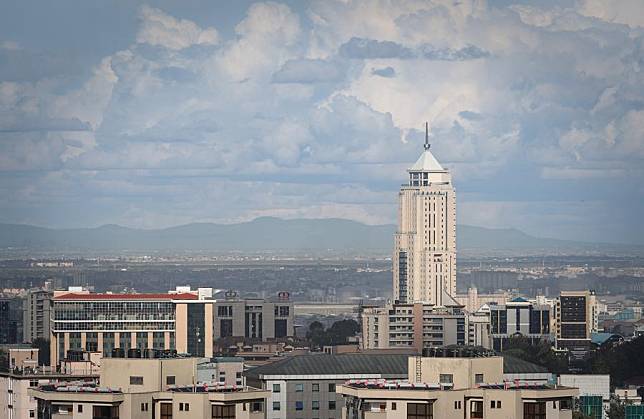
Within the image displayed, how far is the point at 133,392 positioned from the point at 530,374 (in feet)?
49.6

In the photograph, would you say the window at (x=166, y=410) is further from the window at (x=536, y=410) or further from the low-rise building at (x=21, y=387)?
the low-rise building at (x=21, y=387)

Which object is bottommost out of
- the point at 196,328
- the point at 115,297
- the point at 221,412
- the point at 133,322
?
the point at 196,328

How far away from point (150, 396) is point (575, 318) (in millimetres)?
91430

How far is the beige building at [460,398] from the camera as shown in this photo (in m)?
31.5

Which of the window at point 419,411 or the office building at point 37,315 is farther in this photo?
the office building at point 37,315

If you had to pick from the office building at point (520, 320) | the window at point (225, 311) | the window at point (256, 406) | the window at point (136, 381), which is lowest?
the office building at point (520, 320)

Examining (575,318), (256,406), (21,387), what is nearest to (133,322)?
(21,387)

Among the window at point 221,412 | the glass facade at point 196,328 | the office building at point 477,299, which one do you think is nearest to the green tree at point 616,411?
the glass facade at point 196,328

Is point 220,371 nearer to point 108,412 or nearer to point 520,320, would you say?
point 108,412

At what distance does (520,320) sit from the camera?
119562 millimetres

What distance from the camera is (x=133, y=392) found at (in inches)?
1264

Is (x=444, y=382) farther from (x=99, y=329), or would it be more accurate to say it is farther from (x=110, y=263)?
(x=110, y=263)

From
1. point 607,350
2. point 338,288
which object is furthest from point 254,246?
point 607,350

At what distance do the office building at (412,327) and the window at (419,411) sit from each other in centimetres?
6330
